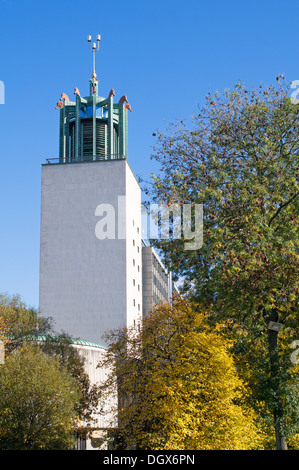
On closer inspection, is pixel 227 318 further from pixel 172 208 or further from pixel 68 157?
pixel 68 157

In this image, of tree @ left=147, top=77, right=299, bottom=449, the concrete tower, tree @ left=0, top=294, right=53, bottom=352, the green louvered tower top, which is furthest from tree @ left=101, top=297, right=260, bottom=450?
the green louvered tower top

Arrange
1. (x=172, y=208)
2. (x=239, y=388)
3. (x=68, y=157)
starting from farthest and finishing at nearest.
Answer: (x=68, y=157)
(x=239, y=388)
(x=172, y=208)

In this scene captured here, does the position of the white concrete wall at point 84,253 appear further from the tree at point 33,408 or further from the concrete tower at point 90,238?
the tree at point 33,408

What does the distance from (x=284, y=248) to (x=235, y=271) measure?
2107mm

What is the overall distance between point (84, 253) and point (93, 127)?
19286 mm

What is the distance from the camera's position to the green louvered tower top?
88.9 meters

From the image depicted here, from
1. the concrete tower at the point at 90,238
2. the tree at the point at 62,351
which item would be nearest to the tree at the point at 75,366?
the tree at the point at 62,351

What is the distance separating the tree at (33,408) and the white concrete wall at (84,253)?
43145 mm

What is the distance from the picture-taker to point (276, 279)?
81.3 feet

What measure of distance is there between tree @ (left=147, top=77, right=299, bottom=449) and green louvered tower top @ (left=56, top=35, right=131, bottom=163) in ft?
193

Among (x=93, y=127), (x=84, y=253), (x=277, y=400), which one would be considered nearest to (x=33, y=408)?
(x=277, y=400)

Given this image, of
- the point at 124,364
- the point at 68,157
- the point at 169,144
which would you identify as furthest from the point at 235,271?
the point at 68,157

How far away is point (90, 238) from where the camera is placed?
81875mm

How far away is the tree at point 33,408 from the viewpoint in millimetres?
32250
